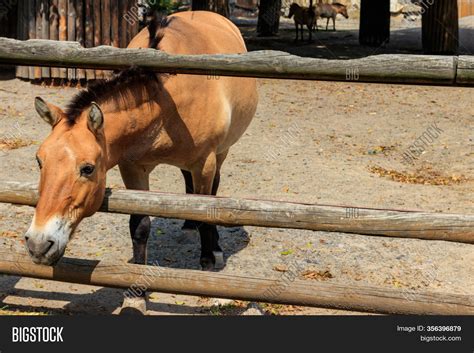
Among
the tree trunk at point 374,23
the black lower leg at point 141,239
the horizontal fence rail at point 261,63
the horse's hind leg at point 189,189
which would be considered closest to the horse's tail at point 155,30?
the horizontal fence rail at point 261,63

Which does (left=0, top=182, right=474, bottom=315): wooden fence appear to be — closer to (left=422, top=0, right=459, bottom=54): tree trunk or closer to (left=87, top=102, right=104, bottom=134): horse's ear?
(left=87, top=102, right=104, bottom=134): horse's ear

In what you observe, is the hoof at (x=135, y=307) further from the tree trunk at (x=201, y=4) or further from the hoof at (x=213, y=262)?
the tree trunk at (x=201, y=4)

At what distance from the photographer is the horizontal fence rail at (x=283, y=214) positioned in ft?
14.0

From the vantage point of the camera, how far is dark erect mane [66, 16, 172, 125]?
4477mm

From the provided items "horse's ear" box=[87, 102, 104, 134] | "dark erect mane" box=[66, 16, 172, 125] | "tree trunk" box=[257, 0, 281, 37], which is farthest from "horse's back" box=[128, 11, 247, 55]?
"tree trunk" box=[257, 0, 281, 37]

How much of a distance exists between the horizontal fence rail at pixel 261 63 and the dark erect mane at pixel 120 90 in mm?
96

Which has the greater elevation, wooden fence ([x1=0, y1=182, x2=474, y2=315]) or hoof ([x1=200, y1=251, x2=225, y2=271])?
wooden fence ([x1=0, y1=182, x2=474, y2=315])

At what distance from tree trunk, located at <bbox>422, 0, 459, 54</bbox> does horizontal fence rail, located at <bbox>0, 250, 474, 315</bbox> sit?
1147 cm

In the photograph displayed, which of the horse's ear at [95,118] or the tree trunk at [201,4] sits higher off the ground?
the tree trunk at [201,4]

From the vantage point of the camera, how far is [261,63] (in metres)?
4.44

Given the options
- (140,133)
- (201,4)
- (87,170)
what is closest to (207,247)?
(140,133)

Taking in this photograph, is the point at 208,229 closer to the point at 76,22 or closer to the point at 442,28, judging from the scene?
the point at 76,22

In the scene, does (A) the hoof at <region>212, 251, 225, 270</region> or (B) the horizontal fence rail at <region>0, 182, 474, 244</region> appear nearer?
(B) the horizontal fence rail at <region>0, 182, 474, 244</region>

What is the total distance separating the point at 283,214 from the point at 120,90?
1.32 m
